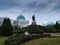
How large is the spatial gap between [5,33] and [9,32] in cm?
74

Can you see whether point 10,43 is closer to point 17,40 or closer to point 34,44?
point 17,40

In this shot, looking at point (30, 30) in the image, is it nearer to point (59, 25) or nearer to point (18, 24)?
point (59, 25)

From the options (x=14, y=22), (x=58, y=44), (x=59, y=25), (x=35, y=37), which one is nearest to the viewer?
(x=58, y=44)

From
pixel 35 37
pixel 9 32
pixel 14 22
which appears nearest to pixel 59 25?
pixel 9 32

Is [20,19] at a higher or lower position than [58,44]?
higher

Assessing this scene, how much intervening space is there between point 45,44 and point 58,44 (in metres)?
1.36

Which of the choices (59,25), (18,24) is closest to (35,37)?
(59,25)

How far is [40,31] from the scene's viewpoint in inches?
1298

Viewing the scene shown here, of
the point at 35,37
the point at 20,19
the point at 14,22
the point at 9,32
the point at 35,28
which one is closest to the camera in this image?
the point at 35,37

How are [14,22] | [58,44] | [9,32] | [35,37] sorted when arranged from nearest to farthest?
[58,44] → [35,37] → [9,32] → [14,22]

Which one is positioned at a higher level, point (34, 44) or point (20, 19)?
point (20, 19)

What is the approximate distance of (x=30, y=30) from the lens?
109 ft

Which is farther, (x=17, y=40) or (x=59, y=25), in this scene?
(x=59, y=25)

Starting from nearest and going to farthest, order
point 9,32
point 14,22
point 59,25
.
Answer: point 9,32
point 59,25
point 14,22
